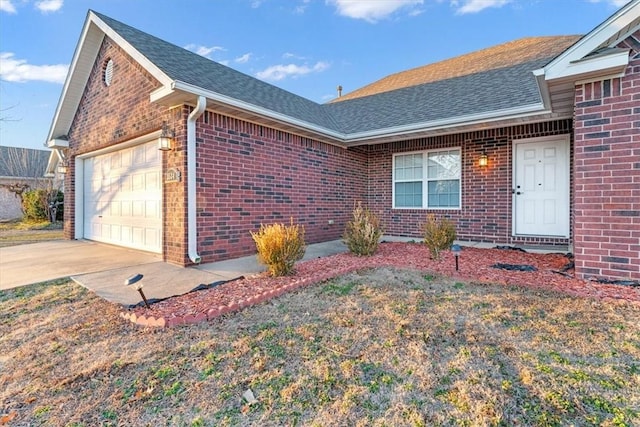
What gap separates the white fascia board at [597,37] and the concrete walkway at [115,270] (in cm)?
465

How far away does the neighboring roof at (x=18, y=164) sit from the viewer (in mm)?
19344

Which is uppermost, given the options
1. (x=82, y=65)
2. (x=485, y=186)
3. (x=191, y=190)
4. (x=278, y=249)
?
(x=82, y=65)

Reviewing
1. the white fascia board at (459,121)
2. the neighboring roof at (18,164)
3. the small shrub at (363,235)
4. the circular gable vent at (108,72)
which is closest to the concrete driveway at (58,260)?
the small shrub at (363,235)

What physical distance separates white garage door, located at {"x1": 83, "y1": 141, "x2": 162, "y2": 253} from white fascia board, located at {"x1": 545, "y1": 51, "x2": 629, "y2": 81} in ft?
21.4

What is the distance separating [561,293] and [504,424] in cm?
267

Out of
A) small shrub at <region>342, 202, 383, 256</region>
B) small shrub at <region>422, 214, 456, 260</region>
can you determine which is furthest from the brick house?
small shrub at <region>422, 214, 456, 260</region>

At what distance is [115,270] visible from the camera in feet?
16.8

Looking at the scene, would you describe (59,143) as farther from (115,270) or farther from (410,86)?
(410,86)

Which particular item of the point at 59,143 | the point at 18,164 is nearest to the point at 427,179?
the point at 59,143

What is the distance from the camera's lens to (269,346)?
106 inches

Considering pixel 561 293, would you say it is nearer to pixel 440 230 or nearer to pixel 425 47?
pixel 440 230

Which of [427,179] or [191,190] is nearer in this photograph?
[191,190]

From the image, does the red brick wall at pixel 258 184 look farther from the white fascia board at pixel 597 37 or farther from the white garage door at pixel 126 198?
the white fascia board at pixel 597 37

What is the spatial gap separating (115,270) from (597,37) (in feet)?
24.1
